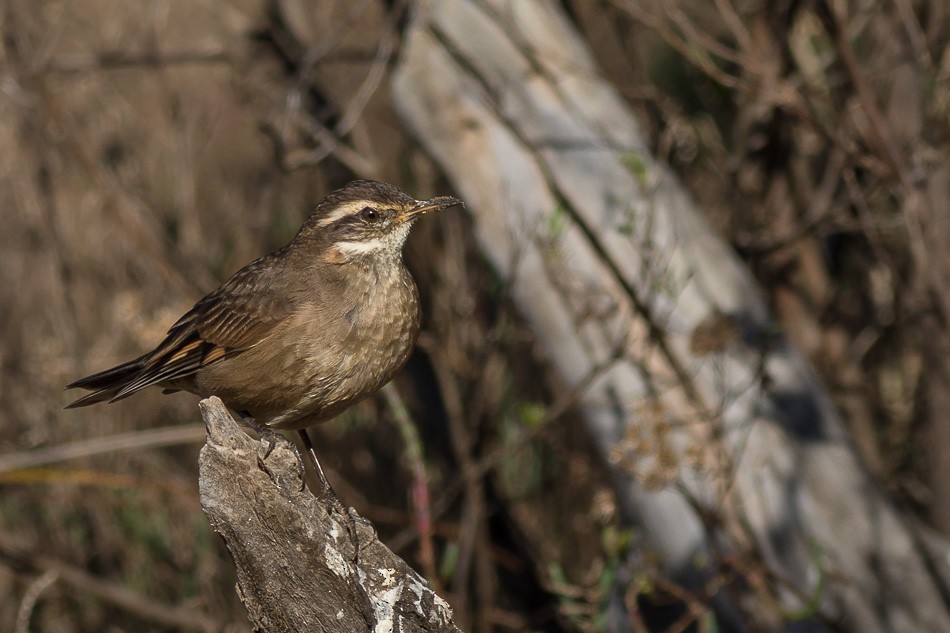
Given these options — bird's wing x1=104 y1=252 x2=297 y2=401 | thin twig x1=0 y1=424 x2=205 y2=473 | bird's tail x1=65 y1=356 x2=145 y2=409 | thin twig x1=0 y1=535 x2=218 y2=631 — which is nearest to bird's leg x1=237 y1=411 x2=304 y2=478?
bird's wing x1=104 y1=252 x2=297 y2=401

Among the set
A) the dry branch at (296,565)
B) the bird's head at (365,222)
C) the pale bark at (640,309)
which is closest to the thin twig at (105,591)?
the pale bark at (640,309)

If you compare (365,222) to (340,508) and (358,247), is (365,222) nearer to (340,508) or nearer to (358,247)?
(358,247)

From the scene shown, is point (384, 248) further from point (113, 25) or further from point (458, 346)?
point (113, 25)

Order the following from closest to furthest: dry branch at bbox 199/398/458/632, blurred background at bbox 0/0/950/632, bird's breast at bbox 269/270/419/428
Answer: dry branch at bbox 199/398/458/632 → bird's breast at bbox 269/270/419/428 → blurred background at bbox 0/0/950/632

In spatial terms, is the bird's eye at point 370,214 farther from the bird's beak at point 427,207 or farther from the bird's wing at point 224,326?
the bird's wing at point 224,326

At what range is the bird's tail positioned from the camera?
509 centimetres

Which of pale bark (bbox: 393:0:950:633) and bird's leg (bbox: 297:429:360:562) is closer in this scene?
bird's leg (bbox: 297:429:360:562)

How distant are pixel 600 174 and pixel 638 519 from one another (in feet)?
5.86

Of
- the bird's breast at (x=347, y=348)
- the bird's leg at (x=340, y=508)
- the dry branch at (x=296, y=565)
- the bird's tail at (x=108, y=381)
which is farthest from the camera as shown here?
the bird's tail at (x=108, y=381)

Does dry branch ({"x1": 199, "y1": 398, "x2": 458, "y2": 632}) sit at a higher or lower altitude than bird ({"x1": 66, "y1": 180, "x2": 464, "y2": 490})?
lower

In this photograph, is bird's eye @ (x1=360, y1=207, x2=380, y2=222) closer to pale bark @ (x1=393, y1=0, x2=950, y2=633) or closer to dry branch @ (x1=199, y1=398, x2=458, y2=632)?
pale bark @ (x1=393, y1=0, x2=950, y2=633)

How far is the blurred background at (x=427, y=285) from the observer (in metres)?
6.48

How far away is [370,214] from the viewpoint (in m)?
5.00

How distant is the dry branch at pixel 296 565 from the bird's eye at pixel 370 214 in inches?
58.5
